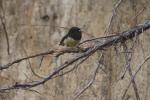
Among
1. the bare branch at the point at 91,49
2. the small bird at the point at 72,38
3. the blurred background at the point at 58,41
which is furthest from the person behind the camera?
the blurred background at the point at 58,41

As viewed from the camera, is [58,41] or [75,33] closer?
[75,33]

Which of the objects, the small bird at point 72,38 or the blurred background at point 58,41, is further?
the blurred background at point 58,41

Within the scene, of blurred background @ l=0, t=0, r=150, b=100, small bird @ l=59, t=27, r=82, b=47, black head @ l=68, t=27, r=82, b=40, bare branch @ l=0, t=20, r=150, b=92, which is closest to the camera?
bare branch @ l=0, t=20, r=150, b=92

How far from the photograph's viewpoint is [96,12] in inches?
181

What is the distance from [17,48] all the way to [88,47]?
2009 millimetres

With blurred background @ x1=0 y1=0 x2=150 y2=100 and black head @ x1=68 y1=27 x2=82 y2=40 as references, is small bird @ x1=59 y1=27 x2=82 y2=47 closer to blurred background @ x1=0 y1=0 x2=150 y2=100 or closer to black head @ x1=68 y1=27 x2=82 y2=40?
black head @ x1=68 y1=27 x2=82 y2=40

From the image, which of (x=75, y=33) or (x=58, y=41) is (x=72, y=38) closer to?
(x=75, y=33)

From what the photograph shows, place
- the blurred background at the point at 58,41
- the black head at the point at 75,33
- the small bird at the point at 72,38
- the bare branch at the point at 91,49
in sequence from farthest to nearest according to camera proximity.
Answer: the blurred background at the point at 58,41
the black head at the point at 75,33
the small bird at the point at 72,38
the bare branch at the point at 91,49

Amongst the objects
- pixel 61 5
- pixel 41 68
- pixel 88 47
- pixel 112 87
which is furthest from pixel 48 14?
pixel 88 47

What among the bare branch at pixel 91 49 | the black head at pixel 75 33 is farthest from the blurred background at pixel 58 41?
the bare branch at pixel 91 49

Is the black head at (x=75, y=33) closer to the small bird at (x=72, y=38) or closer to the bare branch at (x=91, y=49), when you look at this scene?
the small bird at (x=72, y=38)

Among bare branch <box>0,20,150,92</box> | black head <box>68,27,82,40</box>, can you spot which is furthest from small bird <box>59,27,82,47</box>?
bare branch <box>0,20,150,92</box>

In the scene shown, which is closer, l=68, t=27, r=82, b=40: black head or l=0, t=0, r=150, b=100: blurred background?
l=68, t=27, r=82, b=40: black head

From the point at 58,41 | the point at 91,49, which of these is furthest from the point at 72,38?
the point at 91,49
